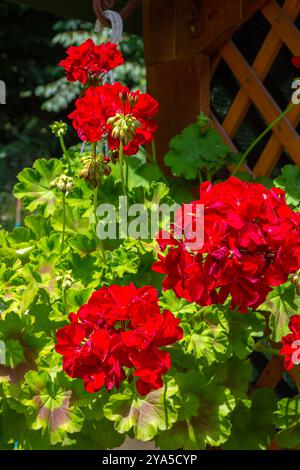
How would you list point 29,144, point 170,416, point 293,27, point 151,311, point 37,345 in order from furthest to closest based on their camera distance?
point 29,144, point 293,27, point 37,345, point 170,416, point 151,311

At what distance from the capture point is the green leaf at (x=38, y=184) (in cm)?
168

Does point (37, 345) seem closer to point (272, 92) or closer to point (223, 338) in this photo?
point (223, 338)

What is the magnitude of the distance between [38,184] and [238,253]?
27.4 inches

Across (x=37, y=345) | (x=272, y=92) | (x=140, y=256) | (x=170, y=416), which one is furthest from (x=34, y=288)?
(x=272, y=92)

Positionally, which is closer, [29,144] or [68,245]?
[68,245]

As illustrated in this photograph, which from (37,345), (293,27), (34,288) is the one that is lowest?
(37,345)

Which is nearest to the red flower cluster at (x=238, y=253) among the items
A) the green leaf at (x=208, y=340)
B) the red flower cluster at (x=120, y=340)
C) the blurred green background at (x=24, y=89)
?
the red flower cluster at (x=120, y=340)

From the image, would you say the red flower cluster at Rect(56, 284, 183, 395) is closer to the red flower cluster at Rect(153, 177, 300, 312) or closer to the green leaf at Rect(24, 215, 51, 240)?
the red flower cluster at Rect(153, 177, 300, 312)

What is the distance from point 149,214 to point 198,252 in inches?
15.2

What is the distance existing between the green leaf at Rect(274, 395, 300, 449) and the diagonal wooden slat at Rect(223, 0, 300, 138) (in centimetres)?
66

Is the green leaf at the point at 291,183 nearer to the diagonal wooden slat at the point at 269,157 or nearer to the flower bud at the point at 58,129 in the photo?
the diagonal wooden slat at the point at 269,157

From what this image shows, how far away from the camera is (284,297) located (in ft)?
4.68

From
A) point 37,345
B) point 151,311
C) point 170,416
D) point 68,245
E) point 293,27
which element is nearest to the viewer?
point 151,311

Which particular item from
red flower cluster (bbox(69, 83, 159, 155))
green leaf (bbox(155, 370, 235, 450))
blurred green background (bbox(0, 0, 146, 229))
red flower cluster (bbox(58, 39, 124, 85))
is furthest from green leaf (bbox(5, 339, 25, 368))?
blurred green background (bbox(0, 0, 146, 229))
